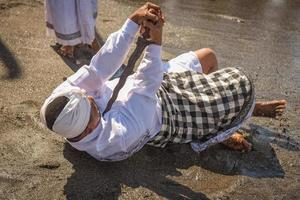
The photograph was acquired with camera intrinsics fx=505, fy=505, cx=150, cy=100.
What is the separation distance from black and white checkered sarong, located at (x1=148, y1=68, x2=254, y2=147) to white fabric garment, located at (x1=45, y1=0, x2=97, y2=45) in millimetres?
1529

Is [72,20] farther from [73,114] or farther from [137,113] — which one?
[73,114]

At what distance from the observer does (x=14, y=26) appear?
5402 millimetres

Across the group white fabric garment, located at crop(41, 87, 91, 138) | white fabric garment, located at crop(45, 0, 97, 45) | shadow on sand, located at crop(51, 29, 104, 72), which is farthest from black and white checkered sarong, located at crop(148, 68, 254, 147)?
white fabric garment, located at crop(45, 0, 97, 45)

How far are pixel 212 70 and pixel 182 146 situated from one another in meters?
0.74

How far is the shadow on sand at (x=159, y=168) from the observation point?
10.3 feet

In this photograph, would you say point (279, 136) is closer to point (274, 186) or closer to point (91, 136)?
point (274, 186)

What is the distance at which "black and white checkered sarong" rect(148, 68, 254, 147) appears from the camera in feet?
11.4

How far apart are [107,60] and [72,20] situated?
6.04 ft

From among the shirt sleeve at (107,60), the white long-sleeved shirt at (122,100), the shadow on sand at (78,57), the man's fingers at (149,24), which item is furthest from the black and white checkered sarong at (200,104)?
the shadow on sand at (78,57)

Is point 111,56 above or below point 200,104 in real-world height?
above

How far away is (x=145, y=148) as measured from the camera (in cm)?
361

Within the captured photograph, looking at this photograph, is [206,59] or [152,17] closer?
[152,17]

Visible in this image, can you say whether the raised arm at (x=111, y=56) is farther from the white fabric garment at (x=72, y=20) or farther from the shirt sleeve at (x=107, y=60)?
the white fabric garment at (x=72, y=20)

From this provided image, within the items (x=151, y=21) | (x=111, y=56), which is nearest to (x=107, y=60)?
(x=111, y=56)
